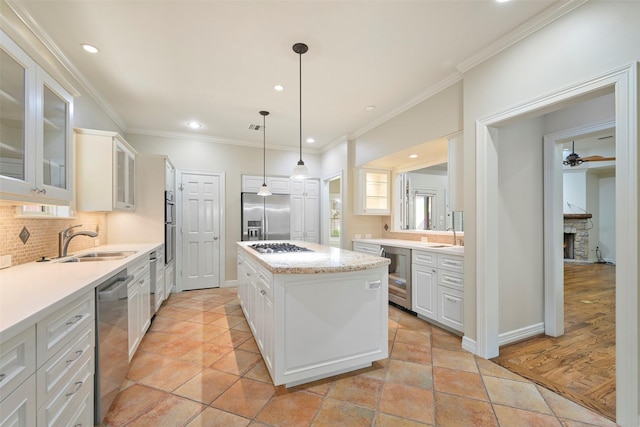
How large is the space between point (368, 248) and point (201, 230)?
9.55ft

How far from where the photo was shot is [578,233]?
7.72 meters

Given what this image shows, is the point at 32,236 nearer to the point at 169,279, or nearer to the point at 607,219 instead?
the point at 169,279

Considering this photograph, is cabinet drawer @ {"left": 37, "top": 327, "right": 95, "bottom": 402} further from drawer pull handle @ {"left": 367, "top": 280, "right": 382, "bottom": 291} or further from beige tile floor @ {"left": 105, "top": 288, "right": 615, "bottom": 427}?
drawer pull handle @ {"left": 367, "top": 280, "right": 382, "bottom": 291}

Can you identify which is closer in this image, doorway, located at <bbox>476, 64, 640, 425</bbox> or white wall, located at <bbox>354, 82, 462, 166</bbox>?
doorway, located at <bbox>476, 64, 640, 425</bbox>

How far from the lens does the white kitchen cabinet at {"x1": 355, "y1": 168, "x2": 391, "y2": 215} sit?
4.68m

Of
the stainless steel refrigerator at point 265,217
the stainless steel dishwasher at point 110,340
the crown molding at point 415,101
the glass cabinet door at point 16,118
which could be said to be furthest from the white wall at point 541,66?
the stainless steel refrigerator at point 265,217

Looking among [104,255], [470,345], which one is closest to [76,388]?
[104,255]

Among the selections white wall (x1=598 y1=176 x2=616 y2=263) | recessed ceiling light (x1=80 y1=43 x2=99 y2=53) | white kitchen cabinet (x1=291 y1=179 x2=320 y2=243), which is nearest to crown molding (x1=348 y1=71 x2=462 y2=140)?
white kitchen cabinet (x1=291 y1=179 x2=320 y2=243)

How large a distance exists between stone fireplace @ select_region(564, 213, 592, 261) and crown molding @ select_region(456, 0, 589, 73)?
7528mm

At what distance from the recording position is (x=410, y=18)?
6.80 feet

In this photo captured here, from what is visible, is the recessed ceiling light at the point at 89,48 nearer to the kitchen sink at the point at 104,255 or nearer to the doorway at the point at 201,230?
the kitchen sink at the point at 104,255

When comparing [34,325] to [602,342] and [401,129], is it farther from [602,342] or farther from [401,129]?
[602,342]

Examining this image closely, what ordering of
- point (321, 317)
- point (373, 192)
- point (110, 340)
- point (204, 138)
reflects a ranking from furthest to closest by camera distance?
point (204, 138) < point (373, 192) < point (321, 317) < point (110, 340)

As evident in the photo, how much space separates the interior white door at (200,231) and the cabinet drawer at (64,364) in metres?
3.45
